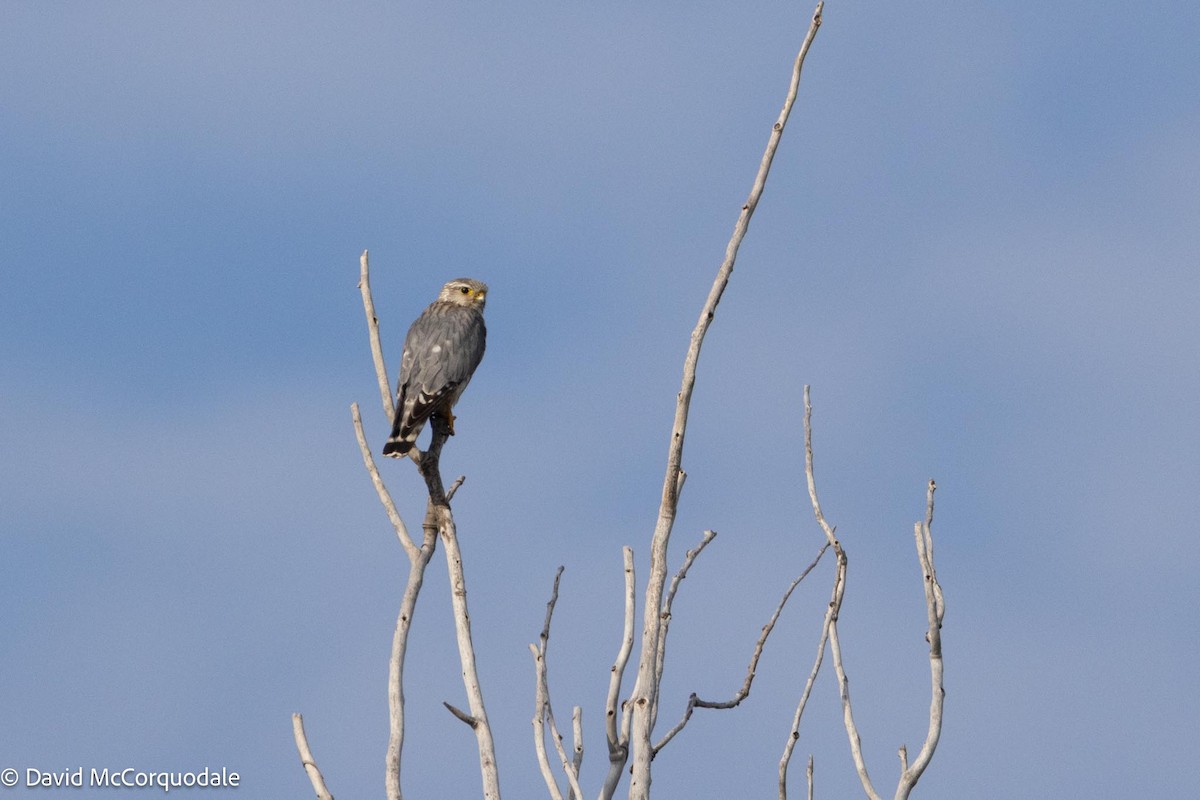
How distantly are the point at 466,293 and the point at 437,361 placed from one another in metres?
1.91

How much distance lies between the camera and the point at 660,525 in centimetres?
423

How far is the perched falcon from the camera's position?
8.28 metres

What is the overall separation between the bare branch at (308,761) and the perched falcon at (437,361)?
293 cm

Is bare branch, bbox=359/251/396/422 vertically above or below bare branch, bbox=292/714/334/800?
above

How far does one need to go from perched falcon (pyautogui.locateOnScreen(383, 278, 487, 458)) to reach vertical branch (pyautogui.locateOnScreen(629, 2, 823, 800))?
3401mm

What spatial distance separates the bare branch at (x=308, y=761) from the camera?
424 cm

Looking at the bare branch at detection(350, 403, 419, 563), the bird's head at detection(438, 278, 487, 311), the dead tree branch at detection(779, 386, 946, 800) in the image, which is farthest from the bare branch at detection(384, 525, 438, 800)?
the bird's head at detection(438, 278, 487, 311)

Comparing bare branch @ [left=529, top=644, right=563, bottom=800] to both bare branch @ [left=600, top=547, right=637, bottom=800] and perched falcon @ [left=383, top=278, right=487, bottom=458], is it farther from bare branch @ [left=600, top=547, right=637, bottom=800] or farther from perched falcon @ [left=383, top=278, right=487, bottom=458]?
perched falcon @ [left=383, top=278, right=487, bottom=458]

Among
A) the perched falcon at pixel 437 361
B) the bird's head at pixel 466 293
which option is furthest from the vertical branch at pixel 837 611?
the bird's head at pixel 466 293

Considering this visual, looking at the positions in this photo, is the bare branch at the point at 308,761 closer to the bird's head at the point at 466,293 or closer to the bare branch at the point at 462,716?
the bare branch at the point at 462,716

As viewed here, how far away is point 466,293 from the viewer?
1089 cm

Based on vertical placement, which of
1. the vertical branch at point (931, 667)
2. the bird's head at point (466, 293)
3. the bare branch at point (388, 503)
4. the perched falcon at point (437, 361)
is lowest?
the vertical branch at point (931, 667)

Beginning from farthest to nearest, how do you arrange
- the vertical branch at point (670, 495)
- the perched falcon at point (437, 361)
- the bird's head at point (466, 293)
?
the bird's head at point (466, 293) < the perched falcon at point (437, 361) < the vertical branch at point (670, 495)

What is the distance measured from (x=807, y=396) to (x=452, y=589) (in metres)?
1.42
